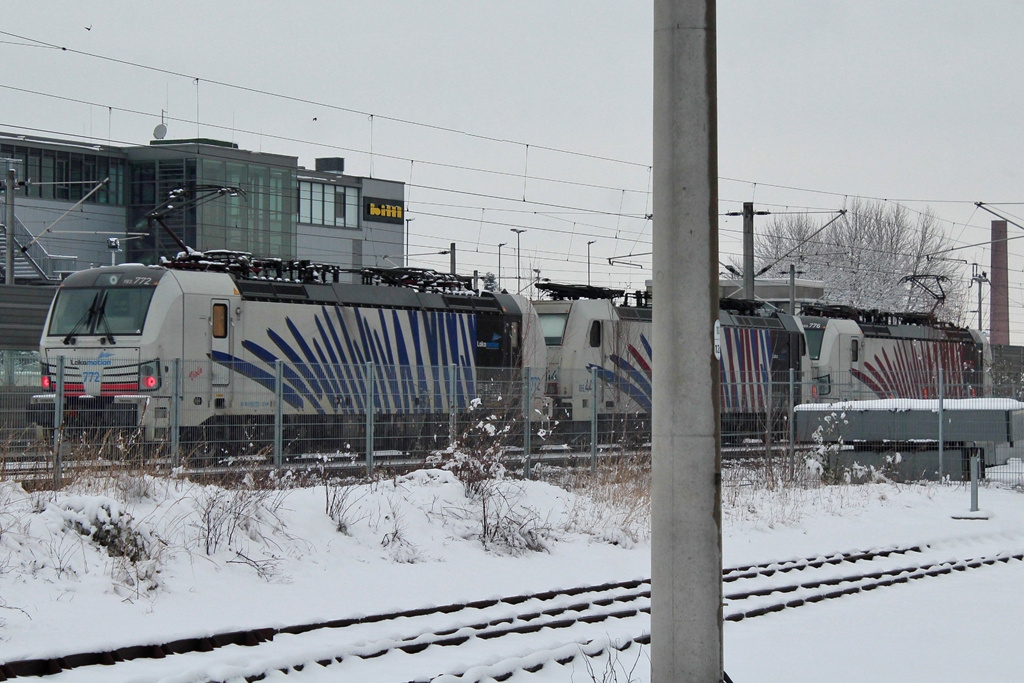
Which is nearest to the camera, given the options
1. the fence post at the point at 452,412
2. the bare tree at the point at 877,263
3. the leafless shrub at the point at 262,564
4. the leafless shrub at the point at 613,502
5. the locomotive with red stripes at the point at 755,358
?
the leafless shrub at the point at 262,564

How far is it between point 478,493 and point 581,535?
4.22 ft

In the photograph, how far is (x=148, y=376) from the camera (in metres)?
19.1

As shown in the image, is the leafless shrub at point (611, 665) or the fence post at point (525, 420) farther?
the fence post at point (525, 420)

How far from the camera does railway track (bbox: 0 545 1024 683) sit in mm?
7562

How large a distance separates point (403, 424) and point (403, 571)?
5.90m

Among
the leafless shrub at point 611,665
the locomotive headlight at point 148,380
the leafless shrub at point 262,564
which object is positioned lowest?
the leafless shrub at point 611,665

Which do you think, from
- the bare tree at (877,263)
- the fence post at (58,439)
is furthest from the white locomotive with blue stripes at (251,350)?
the bare tree at (877,263)

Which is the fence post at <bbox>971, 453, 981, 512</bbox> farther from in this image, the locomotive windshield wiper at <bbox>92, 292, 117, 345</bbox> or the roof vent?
the roof vent

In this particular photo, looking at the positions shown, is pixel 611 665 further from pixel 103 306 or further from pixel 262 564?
pixel 103 306

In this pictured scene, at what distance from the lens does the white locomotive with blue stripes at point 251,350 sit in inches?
678

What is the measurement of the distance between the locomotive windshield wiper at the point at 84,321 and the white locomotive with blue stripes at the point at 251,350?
0.02 metres

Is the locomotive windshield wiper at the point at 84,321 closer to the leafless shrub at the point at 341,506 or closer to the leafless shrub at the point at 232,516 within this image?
the leafless shrub at the point at 341,506

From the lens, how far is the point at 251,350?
20812 millimetres

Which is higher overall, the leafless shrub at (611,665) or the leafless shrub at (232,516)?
the leafless shrub at (232,516)
